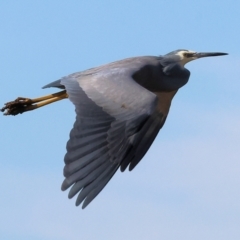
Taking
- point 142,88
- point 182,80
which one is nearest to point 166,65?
point 182,80

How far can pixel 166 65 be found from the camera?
49.6 feet

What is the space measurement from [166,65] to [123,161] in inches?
74.7

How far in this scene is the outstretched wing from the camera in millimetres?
12906

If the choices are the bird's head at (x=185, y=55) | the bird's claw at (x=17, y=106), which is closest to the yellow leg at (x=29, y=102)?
the bird's claw at (x=17, y=106)

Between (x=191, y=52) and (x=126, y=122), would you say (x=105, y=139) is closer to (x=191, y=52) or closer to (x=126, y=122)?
(x=126, y=122)

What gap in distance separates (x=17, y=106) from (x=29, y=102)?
165 mm

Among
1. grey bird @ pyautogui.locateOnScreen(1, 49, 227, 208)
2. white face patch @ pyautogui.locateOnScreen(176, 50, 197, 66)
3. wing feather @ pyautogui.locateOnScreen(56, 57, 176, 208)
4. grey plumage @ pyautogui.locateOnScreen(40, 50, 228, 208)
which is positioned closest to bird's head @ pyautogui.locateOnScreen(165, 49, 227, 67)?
white face patch @ pyautogui.locateOnScreen(176, 50, 197, 66)

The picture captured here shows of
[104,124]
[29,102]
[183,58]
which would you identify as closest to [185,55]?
[183,58]

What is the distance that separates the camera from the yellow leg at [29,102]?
50.1 ft

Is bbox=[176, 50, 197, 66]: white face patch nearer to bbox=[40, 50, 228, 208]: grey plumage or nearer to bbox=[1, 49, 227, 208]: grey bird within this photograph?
bbox=[1, 49, 227, 208]: grey bird

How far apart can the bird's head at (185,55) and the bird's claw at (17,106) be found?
182cm

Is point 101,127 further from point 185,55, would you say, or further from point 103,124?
point 185,55

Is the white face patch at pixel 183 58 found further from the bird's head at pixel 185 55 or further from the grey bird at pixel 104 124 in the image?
the grey bird at pixel 104 124

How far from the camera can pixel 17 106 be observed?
50.2ft
